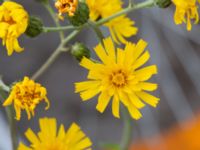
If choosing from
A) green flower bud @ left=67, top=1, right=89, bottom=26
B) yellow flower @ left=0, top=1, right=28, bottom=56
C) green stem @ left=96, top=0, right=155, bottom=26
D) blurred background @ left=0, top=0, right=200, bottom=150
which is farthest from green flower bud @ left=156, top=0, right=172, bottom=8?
blurred background @ left=0, top=0, right=200, bottom=150

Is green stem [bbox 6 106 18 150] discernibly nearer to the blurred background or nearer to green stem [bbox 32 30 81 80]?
green stem [bbox 32 30 81 80]

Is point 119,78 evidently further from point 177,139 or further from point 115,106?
point 177,139

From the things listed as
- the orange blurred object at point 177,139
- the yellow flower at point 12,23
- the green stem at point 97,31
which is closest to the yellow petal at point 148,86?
the green stem at point 97,31

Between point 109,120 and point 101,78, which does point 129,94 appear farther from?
point 109,120

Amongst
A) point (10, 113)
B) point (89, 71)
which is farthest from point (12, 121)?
point (89, 71)

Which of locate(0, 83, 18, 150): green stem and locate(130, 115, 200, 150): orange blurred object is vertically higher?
locate(0, 83, 18, 150): green stem

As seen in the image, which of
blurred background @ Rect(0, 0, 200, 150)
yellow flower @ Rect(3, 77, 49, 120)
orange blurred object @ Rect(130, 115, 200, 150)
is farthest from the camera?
blurred background @ Rect(0, 0, 200, 150)
